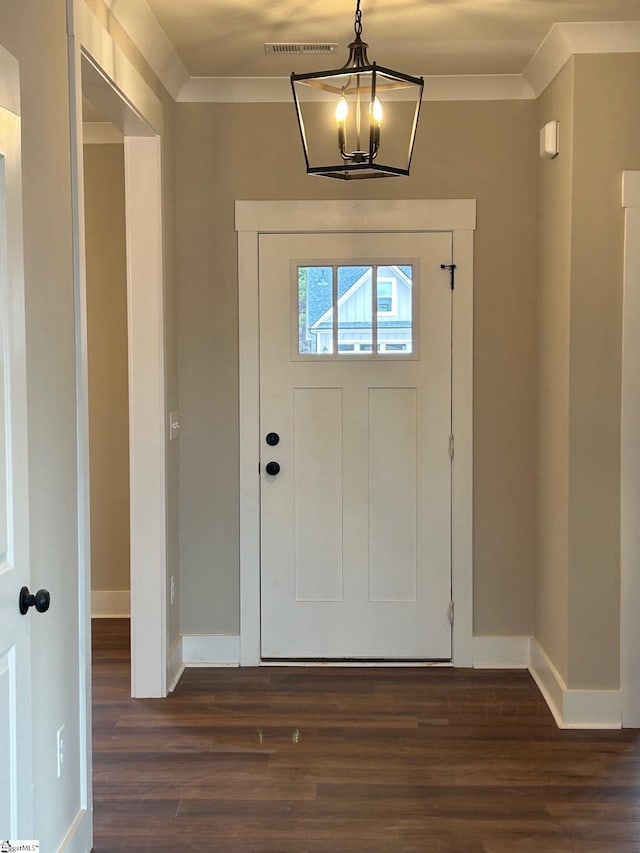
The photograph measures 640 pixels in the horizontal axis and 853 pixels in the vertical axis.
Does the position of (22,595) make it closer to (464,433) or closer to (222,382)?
(222,382)

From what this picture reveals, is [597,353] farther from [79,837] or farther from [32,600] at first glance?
[79,837]

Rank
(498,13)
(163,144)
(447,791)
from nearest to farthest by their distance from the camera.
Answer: (447,791) → (498,13) → (163,144)

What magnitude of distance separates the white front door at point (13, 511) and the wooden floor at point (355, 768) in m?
0.75

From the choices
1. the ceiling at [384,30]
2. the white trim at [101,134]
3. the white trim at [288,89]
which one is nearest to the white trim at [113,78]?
the ceiling at [384,30]

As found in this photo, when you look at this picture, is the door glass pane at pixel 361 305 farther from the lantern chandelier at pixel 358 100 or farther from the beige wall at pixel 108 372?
the beige wall at pixel 108 372

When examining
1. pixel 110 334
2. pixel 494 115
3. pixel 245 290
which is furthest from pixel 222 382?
pixel 494 115

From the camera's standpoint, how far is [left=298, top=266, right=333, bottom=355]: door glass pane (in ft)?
12.6

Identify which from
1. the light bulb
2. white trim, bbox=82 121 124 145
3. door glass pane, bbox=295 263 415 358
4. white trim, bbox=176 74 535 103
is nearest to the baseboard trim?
the light bulb

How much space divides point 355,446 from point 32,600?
85.1 inches

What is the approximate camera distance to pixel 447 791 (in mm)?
2736

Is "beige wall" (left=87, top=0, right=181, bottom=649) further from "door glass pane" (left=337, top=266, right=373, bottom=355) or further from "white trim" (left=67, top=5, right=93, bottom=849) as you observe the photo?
"white trim" (left=67, top=5, right=93, bottom=849)

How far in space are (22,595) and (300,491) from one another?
2.10 metres

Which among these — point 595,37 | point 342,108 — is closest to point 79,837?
point 342,108

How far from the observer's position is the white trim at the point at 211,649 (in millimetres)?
3908
